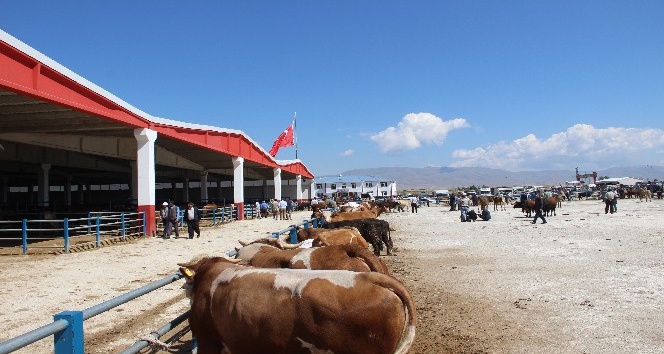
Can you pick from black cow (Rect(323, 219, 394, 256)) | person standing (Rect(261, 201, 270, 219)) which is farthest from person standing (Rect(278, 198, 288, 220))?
black cow (Rect(323, 219, 394, 256))

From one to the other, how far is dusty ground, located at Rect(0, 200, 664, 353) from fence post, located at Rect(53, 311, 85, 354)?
77.5 inches

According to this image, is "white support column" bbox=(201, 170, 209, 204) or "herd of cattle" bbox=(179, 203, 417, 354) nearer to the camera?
"herd of cattle" bbox=(179, 203, 417, 354)

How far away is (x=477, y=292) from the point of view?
9547mm

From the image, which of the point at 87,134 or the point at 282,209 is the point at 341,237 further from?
the point at 282,209

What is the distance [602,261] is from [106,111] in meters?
17.4

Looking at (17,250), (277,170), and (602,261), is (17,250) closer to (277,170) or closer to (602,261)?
(602,261)

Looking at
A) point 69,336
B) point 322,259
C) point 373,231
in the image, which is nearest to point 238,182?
point 373,231

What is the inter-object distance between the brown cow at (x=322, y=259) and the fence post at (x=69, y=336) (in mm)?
3086

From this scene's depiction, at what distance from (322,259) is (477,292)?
14.8 feet

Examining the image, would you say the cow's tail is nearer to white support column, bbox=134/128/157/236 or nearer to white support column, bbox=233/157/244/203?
white support column, bbox=134/128/157/236

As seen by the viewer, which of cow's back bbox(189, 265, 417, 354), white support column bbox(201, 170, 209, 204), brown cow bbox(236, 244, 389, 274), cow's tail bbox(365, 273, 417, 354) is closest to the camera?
cow's back bbox(189, 265, 417, 354)

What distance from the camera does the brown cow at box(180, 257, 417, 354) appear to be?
3768 millimetres

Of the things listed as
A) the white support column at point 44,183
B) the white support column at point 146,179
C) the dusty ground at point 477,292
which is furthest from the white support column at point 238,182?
the dusty ground at point 477,292

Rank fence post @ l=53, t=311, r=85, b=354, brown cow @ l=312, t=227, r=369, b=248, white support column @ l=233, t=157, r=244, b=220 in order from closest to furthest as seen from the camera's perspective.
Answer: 1. fence post @ l=53, t=311, r=85, b=354
2. brown cow @ l=312, t=227, r=369, b=248
3. white support column @ l=233, t=157, r=244, b=220
